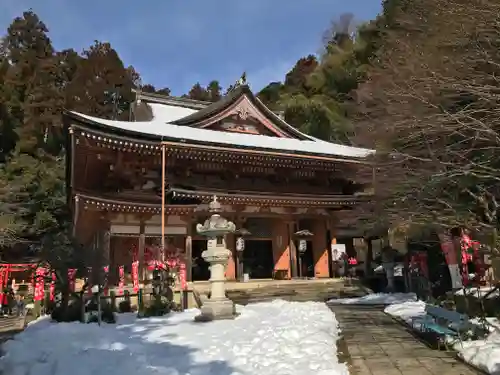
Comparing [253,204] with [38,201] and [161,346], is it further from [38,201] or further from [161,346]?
[38,201]

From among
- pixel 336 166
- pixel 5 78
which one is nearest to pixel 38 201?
pixel 5 78

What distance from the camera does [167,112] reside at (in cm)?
2519

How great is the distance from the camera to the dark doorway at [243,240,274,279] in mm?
18797

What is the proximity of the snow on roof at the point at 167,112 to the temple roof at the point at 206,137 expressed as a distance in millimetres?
4564

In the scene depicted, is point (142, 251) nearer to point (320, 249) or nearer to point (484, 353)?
point (320, 249)

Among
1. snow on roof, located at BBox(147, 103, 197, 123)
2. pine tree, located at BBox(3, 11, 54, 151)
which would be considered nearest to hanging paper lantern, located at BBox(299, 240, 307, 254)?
snow on roof, located at BBox(147, 103, 197, 123)

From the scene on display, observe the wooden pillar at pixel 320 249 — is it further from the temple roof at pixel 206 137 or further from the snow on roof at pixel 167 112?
the snow on roof at pixel 167 112

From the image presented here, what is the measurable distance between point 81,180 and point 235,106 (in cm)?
818

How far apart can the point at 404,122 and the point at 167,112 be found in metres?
18.8

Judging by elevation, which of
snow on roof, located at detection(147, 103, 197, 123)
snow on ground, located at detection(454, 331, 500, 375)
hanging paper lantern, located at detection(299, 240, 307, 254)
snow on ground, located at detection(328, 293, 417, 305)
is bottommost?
snow on ground, located at detection(328, 293, 417, 305)

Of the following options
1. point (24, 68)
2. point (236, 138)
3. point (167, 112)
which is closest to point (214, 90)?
point (24, 68)

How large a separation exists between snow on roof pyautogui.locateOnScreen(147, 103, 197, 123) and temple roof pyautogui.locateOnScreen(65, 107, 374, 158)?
4.56 m

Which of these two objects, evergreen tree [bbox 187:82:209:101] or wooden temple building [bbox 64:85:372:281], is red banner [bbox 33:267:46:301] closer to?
wooden temple building [bbox 64:85:372:281]

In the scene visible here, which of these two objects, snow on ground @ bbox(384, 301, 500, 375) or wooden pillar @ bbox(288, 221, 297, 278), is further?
wooden pillar @ bbox(288, 221, 297, 278)
